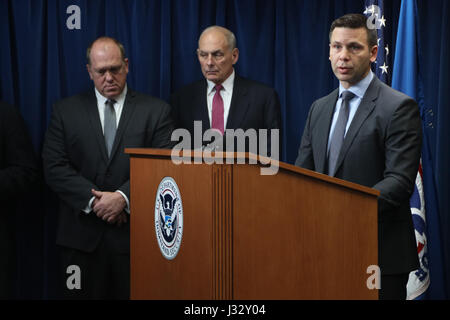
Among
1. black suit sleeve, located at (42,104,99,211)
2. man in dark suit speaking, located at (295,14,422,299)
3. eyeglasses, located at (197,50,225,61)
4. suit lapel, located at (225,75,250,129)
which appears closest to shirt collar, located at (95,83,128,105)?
black suit sleeve, located at (42,104,99,211)

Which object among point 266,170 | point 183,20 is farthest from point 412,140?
point 183,20

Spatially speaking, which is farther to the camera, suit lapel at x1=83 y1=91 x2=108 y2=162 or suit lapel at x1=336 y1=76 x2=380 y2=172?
suit lapel at x1=83 y1=91 x2=108 y2=162

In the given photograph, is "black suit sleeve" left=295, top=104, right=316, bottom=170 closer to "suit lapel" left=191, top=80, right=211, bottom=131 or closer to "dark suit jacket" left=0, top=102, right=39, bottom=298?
"suit lapel" left=191, top=80, right=211, bottom=131

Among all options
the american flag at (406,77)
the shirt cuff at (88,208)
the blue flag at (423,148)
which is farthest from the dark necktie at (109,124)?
the blue flag at (423,148)

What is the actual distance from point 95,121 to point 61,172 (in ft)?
1.23

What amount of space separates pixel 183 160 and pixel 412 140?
1062mm

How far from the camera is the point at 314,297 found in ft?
6.20

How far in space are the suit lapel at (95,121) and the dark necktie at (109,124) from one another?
1.5 inches

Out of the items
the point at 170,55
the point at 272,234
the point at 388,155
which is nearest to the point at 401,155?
the point at 388,155

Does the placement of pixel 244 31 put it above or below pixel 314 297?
above

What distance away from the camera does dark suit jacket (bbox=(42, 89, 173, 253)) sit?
10.5 feet

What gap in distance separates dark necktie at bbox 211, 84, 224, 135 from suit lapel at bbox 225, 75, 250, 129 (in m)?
0.05

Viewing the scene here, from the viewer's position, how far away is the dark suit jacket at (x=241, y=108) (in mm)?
3605
